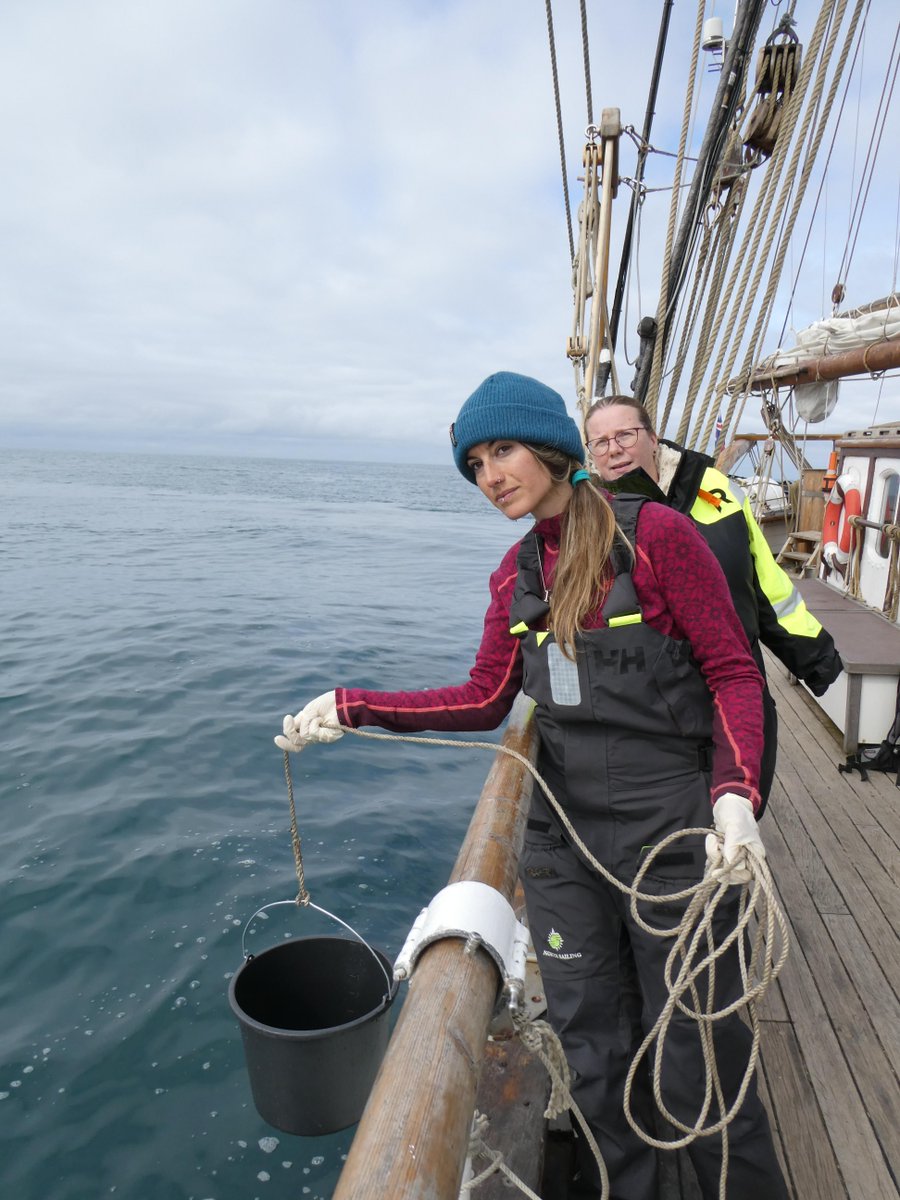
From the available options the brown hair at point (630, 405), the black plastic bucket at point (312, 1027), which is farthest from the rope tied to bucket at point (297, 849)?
the brown hair at point (630, 405)

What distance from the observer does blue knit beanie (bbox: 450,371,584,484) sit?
6.01 feet

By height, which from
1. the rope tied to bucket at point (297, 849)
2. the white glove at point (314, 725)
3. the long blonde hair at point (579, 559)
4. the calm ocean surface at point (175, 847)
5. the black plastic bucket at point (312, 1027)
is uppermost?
the long blonde hair at point (579, 559)

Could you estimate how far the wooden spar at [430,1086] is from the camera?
0.88 meters

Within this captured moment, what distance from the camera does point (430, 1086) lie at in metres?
1.00

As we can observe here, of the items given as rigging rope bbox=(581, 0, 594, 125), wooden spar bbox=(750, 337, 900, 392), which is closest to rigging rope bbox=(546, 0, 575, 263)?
rigging rope bbox=(581, 0, 594, 125)

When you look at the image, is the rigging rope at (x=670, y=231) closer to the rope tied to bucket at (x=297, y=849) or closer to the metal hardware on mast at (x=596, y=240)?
the metal hardware on mast at (x=596, y=240)

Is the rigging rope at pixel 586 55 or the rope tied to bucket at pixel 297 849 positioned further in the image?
the rigging rope at pixel 586 55

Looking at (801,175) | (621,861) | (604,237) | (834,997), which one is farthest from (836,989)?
(604,237)

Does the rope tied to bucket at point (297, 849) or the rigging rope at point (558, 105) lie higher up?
the rigging rope at point (558, 105)

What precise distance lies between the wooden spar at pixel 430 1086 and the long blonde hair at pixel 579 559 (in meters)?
0.63

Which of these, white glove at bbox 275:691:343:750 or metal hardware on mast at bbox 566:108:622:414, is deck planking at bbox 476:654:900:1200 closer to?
white glove at bbox 275:691:343:750

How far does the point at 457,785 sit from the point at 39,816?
3.22 metres

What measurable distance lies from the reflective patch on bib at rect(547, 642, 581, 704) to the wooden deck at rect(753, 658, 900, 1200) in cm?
150

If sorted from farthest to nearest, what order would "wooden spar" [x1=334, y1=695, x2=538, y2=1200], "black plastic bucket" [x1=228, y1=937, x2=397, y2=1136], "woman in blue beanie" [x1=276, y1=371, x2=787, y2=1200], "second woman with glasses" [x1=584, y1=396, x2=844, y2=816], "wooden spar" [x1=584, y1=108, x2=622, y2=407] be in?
"wooden spar" [x1=584, y1=108, x2=622, y2=407] → "second woman with glasses" [x1=584, y1=396, x2=844, y2=816] → "black plastic bucket" [x1=228, y1=937, x2=397, y2=1136] → "woman in blue beanie" [x1=276, y1=371, x2=787, y2=1200] → "wooden spar" [x1=334, y1=695, x2=538, y2=1200]
